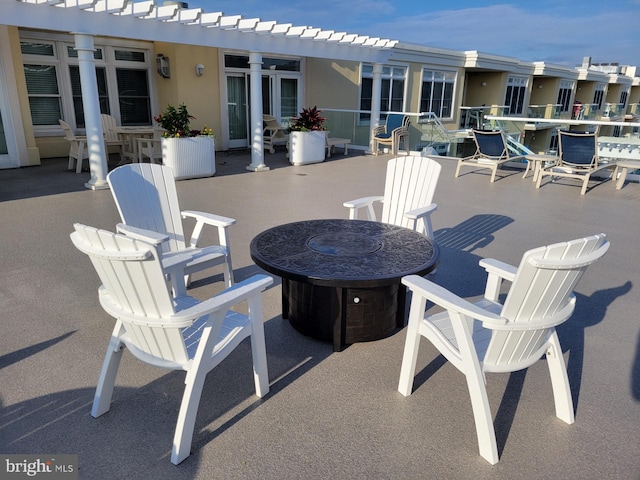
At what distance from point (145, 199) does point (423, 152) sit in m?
9.00

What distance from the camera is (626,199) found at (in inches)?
269

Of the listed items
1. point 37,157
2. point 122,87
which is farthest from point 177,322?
point 122,87

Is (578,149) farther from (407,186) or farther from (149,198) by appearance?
(149,198)

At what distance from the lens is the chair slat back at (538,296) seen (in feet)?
5.62

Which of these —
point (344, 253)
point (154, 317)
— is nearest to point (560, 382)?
point (344, 253)

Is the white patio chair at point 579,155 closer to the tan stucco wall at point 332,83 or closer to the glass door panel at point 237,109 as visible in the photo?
the tan stucco wall at point 332,83

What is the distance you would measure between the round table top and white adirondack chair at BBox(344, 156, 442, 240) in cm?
55

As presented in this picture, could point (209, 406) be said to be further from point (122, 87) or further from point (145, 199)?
point (122, 87)

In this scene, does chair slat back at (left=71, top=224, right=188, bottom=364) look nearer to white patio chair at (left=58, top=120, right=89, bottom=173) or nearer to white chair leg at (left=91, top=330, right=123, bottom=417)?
white chair leg at (left=91, top=330, right=123, bottom=417)

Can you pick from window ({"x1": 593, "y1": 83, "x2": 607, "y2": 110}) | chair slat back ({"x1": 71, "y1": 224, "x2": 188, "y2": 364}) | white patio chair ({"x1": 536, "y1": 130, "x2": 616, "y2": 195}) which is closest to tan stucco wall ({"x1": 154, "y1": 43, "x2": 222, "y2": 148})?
white patio chair ({"x1": 536, "y1": 130, "x2": 616, "y2": 195})

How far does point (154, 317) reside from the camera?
1.78 meters

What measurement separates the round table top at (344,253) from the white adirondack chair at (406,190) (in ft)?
1.82

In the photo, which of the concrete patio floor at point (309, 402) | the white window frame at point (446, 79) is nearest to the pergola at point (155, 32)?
the concrete patio floor at point (309, 402)

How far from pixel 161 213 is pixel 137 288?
5.46ft
